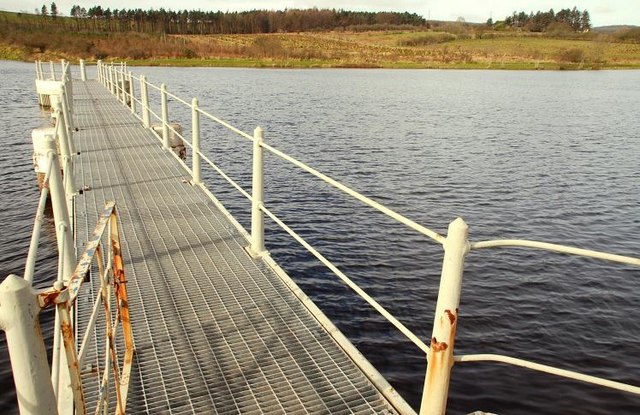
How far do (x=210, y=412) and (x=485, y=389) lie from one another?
15.3 feet

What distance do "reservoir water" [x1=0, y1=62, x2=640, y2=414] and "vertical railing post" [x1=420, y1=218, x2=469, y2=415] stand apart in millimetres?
3928

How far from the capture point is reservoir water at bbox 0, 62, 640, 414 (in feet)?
23.7

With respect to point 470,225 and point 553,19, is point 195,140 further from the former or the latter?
point 553,19

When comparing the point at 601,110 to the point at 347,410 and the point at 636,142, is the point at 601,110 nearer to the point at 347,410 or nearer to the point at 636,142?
the point at 636,142

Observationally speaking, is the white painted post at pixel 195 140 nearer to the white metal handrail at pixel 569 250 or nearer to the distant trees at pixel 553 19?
the white metal handrail at pixel 569 250

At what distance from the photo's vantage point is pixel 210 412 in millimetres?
3293

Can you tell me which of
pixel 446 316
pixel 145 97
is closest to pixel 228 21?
pixel 145 97

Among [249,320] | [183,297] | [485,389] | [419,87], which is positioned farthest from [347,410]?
[419,87]

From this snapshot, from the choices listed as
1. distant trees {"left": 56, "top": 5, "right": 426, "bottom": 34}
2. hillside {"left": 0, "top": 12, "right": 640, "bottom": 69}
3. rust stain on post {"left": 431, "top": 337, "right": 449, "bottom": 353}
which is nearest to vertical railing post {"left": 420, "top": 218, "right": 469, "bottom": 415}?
rust stain on post {"left": 431, "top": 337, "right": 449, "bottom": 353}

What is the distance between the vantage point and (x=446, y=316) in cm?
258

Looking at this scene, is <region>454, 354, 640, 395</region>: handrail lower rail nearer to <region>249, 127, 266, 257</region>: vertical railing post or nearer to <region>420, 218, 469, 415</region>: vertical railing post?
<region>420, 218, 469, 415</region>: vertical railing post

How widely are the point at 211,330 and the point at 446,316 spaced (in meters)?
2.34

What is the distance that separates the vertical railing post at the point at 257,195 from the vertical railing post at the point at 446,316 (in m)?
3.18

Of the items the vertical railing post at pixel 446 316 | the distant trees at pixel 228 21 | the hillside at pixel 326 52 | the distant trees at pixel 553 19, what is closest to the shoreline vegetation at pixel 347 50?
the hillside at pixel 326 52
